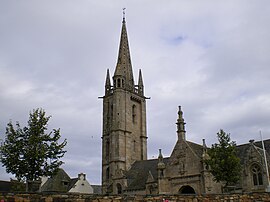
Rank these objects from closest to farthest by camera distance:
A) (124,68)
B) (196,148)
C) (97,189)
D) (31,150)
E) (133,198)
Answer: (133,198) < (31,150) < (196,148) < (124,68) < (97,189)

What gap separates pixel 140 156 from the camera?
63156 millimetres

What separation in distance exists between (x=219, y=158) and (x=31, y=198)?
19599mm

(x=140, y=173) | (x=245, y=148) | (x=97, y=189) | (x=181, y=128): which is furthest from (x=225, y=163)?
(x=97, y=189)

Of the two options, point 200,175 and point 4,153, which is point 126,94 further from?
point 4,153

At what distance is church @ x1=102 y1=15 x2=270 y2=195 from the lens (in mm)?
36406

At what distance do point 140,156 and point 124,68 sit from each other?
17777mm

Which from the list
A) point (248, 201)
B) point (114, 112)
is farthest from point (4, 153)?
point (114, 112)

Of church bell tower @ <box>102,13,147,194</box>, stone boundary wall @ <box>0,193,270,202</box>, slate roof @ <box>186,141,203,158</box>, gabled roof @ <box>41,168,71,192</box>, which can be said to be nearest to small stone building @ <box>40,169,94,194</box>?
gabled roof @ <box>41,168,71,192</box>

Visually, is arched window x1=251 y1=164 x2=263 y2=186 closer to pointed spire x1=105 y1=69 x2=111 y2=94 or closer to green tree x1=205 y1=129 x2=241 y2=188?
green tree x1=205 y1=129 x2=241 y2=188

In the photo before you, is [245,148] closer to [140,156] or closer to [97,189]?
[140,156]

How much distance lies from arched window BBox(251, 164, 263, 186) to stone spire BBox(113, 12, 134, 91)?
1337 inches

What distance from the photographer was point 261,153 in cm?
3516

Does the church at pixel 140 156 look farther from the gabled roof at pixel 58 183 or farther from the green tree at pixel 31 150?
the green tree at pixel 31 150

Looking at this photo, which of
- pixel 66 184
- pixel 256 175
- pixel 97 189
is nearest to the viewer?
pixel 256 175
